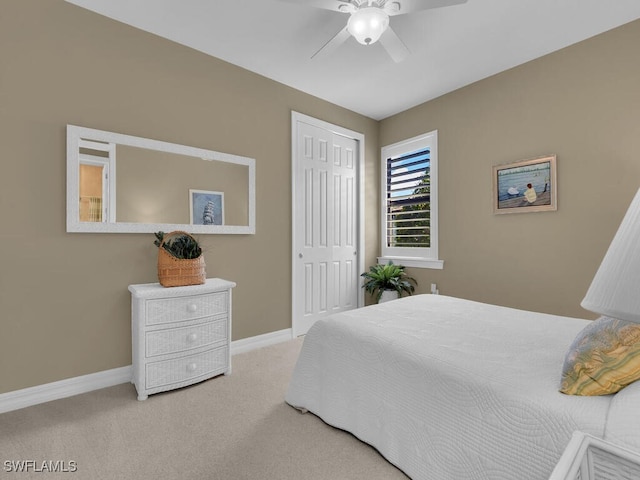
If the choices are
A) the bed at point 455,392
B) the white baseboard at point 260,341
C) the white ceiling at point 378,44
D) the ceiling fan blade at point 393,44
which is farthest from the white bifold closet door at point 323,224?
the bed at point 455,392

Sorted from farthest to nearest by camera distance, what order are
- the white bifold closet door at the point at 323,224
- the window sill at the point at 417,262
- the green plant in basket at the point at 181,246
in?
the window sill at the point at 417,262 < the white bifold closet door at the point at 323,224 < the green plant in basket at the point at 181,246

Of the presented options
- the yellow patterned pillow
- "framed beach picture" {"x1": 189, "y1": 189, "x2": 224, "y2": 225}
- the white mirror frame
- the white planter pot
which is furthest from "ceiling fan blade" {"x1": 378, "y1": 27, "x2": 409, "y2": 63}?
the white planter pot

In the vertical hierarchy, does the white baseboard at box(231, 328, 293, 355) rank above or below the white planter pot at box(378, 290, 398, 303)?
below

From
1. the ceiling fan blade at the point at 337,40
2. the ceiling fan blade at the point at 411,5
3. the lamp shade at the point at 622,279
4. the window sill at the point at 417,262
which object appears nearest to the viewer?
the lamp shade at the point at 622,279

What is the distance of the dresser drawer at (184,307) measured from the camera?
2193mm

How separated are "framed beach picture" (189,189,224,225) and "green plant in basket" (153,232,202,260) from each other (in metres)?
0.28

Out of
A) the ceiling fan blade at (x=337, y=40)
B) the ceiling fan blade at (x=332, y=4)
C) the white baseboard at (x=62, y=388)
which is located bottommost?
the white baseboard at (x=62, y=388)

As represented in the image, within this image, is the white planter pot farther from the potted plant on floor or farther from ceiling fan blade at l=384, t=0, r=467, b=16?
ceiling fan blade at l=384, t=0, r=467, b=16

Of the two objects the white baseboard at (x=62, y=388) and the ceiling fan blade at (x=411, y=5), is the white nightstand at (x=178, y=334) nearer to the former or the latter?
the white baseboard at (x=62, y=388)

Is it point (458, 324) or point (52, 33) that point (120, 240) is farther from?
point (458, 324)

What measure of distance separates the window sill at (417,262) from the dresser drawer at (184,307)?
7.78 ft

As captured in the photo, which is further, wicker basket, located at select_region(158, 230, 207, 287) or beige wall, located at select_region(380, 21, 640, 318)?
beige wall, located at select_region(380, 21, 640, 318)

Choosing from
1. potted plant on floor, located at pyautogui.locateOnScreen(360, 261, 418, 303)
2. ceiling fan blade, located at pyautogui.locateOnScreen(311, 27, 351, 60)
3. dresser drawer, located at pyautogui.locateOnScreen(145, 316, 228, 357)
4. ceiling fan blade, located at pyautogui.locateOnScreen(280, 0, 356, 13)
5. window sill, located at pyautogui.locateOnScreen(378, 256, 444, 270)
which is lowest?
dresser drawer, located at pyautogui.locateOnScreen(145, 316, 228, 357)

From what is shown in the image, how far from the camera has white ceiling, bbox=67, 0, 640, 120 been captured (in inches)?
89.4
